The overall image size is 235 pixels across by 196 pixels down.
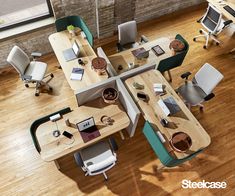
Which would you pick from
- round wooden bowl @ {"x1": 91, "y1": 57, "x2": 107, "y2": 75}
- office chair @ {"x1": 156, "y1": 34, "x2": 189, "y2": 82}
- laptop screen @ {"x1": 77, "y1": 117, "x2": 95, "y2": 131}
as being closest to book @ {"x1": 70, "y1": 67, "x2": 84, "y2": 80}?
round wooden bowl @ {"x1": 91, "y1": 57, "x2": 107, "y2": 75}

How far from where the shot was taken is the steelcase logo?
4.39 m

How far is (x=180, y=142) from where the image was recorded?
3.85 m

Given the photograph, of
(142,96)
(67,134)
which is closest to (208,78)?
(142,96)

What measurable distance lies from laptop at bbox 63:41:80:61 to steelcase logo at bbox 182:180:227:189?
9.64 feet

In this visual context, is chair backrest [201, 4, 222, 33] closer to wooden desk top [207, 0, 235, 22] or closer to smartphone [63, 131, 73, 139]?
wooden desk top [207, 0, 235, 22]

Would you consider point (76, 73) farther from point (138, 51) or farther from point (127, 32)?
point (127, 32)

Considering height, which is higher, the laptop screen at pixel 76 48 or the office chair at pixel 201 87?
the laptop screen at pixel 76 48

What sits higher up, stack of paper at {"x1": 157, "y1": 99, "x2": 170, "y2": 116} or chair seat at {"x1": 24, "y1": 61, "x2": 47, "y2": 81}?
stack of paper at {"x1": 157, "y1": 99, "x2": 170, "y2": 116}

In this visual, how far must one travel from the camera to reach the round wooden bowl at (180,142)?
3.81m

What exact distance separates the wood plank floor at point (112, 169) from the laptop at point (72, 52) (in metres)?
0.91

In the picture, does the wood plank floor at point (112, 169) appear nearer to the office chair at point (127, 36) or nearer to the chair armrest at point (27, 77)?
the chair armrest at point (27, 77)

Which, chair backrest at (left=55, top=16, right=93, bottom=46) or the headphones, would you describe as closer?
the headphones

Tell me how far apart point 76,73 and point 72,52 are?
536mm

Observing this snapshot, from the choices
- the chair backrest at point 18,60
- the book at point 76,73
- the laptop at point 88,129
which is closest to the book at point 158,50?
the book at point 76,73
